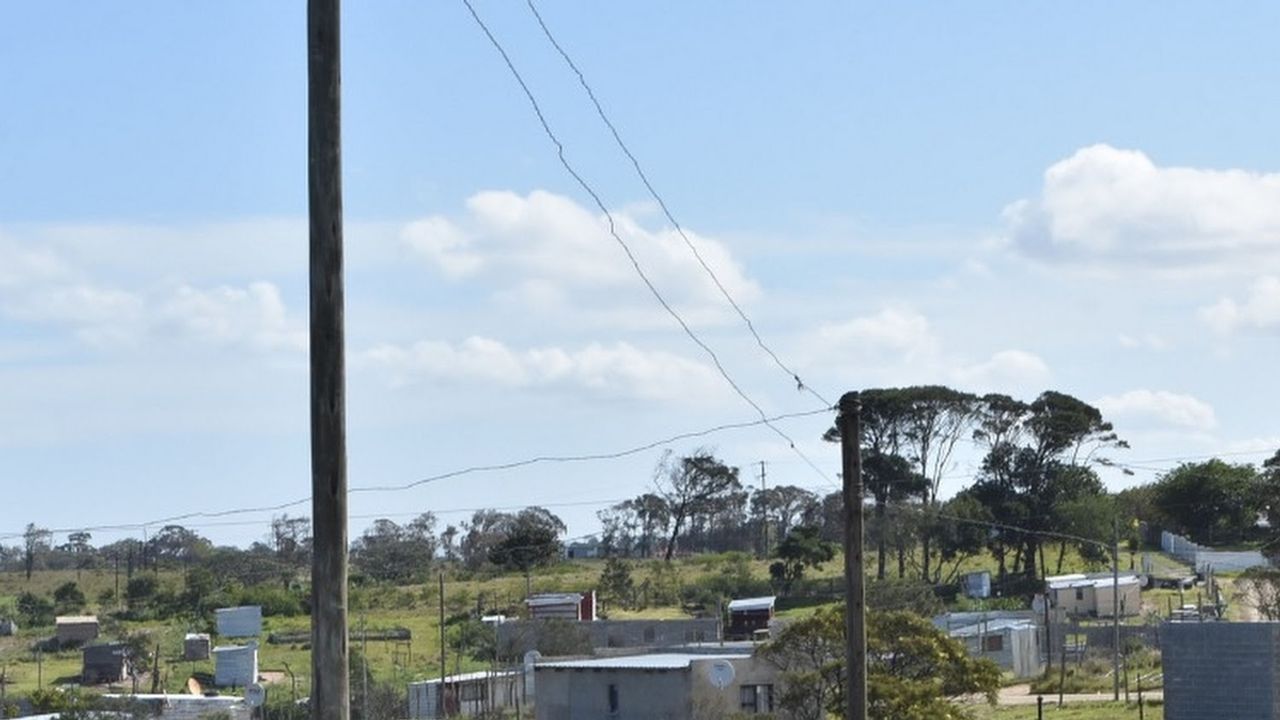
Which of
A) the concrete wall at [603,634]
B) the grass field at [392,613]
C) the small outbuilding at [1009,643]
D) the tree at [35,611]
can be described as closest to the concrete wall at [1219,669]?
the small outbuilding at [1009,643]

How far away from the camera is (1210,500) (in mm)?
114375

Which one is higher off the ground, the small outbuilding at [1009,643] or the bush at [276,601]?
the bush at [276,601]

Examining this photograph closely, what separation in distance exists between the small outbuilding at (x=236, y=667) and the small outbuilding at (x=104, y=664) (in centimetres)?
532

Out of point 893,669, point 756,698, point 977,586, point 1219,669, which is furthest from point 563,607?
point 1219,669

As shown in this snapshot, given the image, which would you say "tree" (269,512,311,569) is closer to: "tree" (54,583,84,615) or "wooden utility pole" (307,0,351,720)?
"tree" (54,583,84,615)

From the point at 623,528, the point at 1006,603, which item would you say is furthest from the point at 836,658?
the point at 623,528

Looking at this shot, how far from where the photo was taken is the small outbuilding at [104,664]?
75.2 meters

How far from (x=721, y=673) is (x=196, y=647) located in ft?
130

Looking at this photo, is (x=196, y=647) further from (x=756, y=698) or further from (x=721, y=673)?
(x=721, y=673)

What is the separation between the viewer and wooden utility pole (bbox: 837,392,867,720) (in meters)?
25.2

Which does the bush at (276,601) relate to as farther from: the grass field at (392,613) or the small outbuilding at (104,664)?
the small outbuilding at (104,664)

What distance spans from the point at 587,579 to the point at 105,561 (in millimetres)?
56879

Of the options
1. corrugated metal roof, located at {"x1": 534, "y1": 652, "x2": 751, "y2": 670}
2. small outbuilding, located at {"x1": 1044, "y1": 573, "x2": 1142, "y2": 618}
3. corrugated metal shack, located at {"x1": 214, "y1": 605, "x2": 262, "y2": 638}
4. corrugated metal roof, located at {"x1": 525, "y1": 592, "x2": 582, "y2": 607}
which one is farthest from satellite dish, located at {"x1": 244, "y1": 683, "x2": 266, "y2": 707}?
small outbuilding, located at {"x1": 1044, "y1": 573, "x2": 1142, "y2": 618}

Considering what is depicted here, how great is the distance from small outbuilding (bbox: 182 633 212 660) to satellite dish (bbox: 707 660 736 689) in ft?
124
